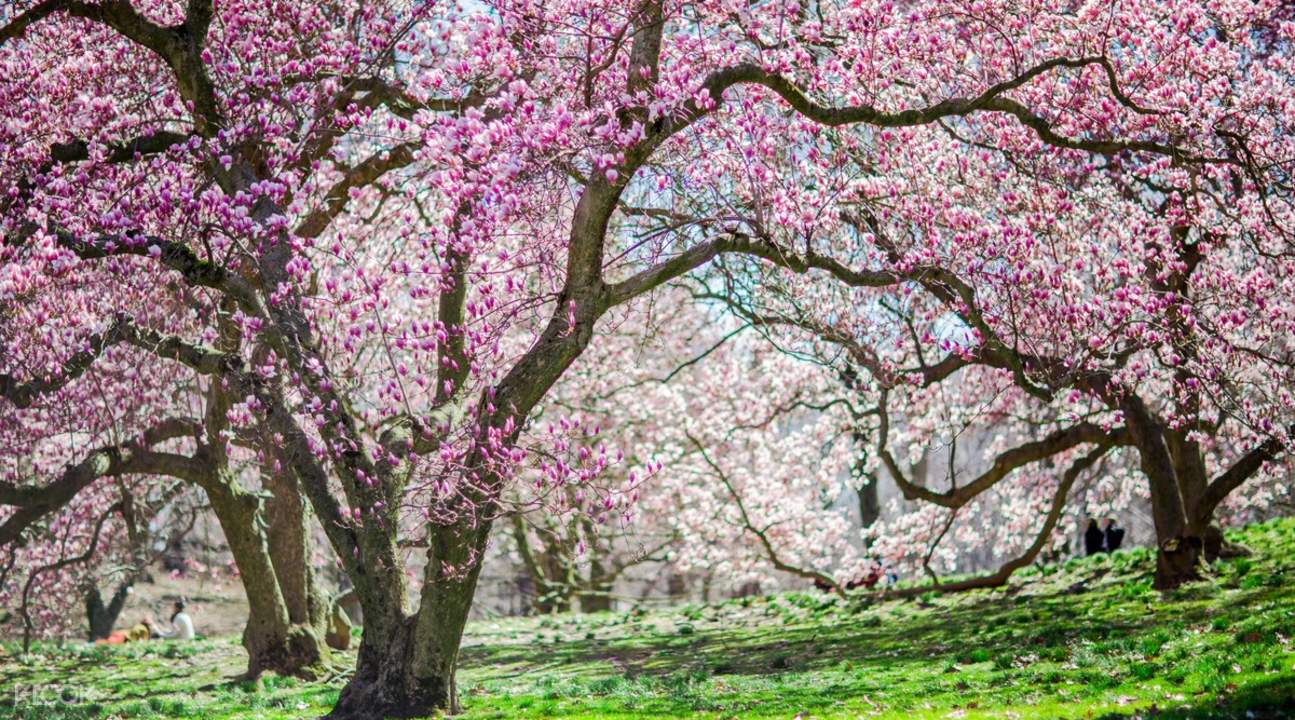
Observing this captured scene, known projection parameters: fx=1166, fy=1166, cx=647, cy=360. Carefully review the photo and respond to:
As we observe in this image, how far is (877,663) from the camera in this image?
13.4 meters

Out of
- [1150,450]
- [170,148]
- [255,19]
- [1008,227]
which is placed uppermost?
[255,19]

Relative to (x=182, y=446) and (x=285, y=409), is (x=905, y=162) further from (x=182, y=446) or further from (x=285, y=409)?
(x=182, y=446)

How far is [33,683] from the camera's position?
16.0 m

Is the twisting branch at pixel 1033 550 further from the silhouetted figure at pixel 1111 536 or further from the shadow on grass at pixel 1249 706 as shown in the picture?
the shadow on grass at pixel 1249 706

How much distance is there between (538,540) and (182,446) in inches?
346

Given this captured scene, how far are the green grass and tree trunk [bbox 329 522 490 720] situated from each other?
0.84 m

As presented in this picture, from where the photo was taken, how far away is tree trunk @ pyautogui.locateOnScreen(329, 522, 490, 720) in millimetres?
10828

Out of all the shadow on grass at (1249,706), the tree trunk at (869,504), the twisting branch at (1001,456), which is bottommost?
the shadow on grass at (1249,706)

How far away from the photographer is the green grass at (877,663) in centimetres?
1003

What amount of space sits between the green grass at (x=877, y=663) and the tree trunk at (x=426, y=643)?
2.74ft

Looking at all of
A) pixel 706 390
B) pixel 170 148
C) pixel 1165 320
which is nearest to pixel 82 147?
pixel 170 148

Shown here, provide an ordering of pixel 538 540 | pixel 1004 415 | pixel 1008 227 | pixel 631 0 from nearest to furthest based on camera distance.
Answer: pixel 631 0 → pixel 1008 227 → pixel 1004 415 → pixel 538 540

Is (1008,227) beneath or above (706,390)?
beneath

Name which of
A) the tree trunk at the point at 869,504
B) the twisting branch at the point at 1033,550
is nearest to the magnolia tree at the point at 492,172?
the twisting branch at the point at 1033,550
